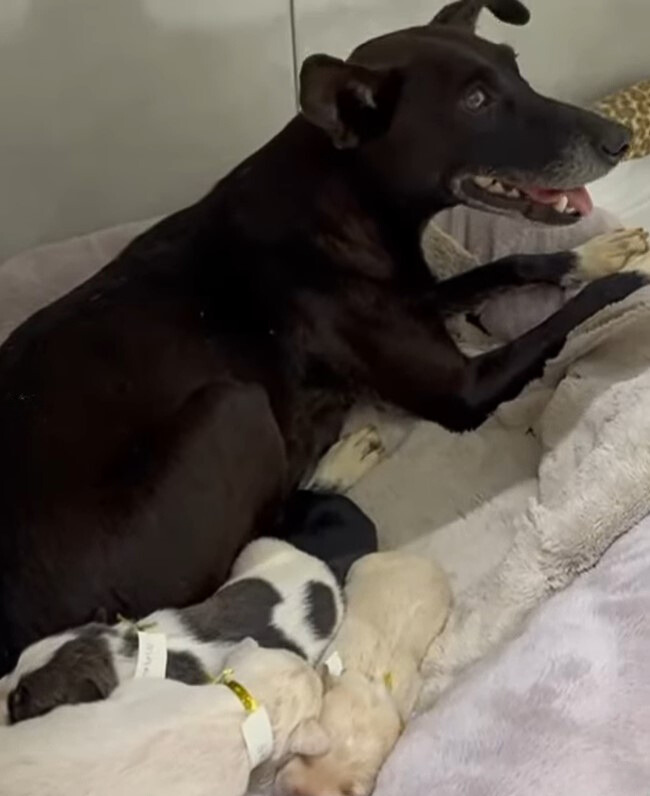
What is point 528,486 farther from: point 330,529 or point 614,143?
point 614,143

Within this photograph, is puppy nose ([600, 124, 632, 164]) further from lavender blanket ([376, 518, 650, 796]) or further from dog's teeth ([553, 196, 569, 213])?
lavender blanket ([376, 518, 650, 796])

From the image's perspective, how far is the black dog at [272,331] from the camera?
1951 mm

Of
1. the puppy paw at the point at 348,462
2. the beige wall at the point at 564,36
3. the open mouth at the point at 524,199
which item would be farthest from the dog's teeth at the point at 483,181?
the beige wall at the point at 564,36

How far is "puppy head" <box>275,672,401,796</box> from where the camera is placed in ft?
5.56

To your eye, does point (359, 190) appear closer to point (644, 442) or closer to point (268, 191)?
Result: point (268, 191)

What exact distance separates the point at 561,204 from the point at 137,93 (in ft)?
2.92

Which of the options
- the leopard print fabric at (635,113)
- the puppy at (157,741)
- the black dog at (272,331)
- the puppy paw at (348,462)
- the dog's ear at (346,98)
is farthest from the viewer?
the leopard print fabric at (635,113)

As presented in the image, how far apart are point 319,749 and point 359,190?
2.91 ft

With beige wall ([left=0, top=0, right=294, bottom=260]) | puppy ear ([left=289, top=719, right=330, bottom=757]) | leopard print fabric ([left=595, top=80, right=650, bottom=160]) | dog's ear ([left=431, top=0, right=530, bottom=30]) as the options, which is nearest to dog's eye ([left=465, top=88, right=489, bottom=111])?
dog's ear ([left=431, top=0, right=530, bottom=30])

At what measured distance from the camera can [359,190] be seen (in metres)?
2.24

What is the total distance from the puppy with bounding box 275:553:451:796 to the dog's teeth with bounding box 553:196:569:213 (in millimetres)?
582

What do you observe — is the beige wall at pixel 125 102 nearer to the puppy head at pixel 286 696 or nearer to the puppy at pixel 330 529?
the puppy at pixel 330 529

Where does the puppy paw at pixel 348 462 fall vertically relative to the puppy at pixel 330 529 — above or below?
below

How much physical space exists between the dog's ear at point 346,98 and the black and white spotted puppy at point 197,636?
577 millimetres
